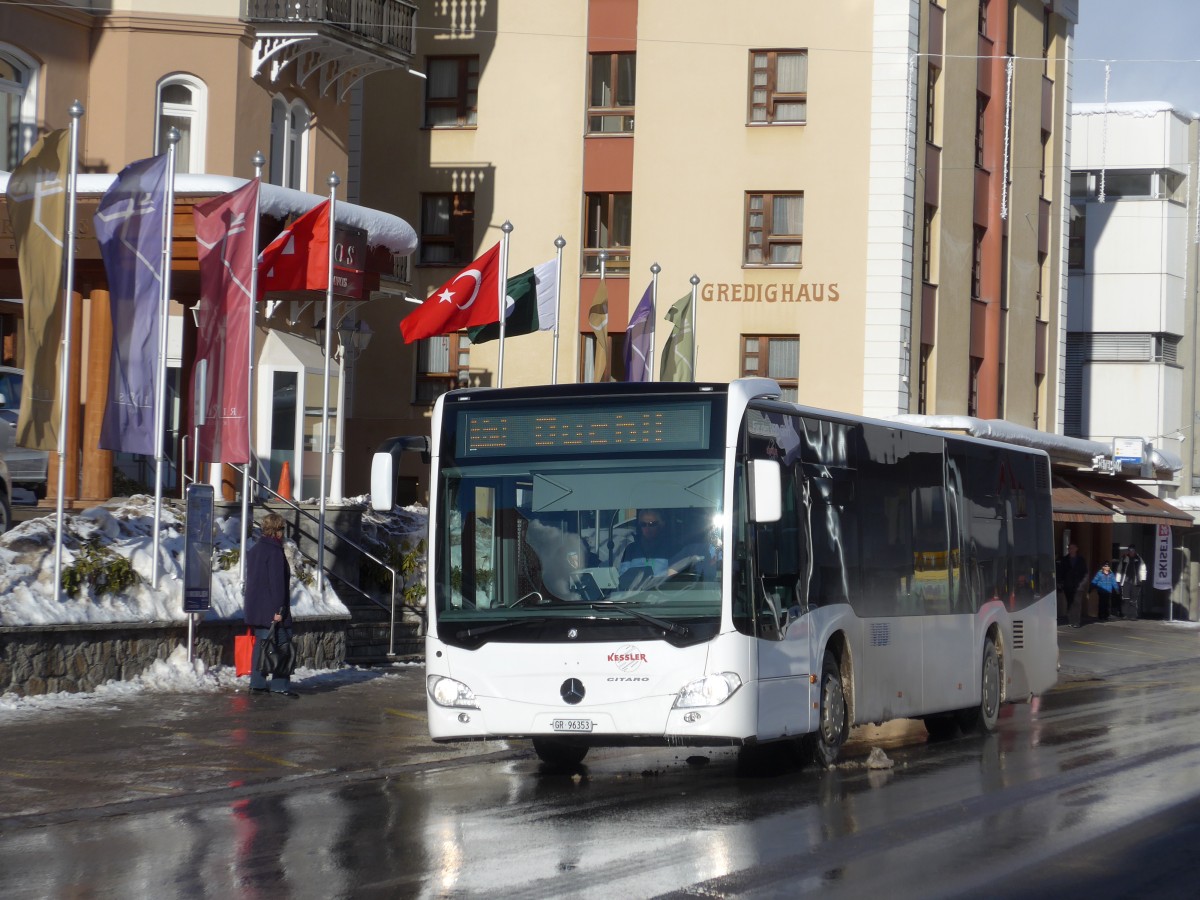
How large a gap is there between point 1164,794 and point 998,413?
32887mm

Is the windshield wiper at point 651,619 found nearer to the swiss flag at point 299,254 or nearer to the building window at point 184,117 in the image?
the swiss flag at point 299,254

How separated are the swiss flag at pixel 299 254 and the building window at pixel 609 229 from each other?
16509 millimetres

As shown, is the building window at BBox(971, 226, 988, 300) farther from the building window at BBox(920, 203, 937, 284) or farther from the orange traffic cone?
the orange traffic cone

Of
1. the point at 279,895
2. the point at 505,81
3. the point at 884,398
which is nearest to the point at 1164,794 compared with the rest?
the point at 279,895

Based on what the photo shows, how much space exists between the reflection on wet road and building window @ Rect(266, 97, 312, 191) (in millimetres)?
17889

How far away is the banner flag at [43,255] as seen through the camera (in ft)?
58.9

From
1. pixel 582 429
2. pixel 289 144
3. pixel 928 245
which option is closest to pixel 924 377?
pixel 928 245

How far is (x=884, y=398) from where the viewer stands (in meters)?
39.0

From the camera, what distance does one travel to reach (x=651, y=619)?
12633 millimetres

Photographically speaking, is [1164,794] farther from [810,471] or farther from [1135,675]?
[1135,675]

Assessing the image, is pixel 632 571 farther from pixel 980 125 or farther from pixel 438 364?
pixel 980 125

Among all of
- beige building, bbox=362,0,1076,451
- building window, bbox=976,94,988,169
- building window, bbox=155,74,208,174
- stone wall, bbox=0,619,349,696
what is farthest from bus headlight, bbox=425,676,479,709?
building window, bbox=976,94,988,169

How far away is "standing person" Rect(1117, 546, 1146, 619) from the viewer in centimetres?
5031

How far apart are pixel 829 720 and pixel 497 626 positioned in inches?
117
